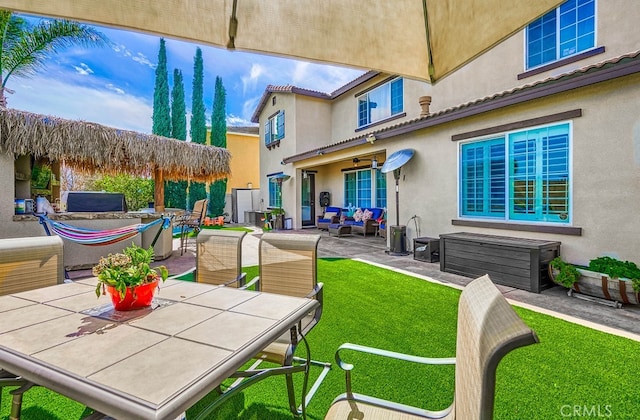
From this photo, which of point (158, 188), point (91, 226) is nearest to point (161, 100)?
point (158, 188)

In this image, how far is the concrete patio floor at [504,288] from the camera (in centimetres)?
366

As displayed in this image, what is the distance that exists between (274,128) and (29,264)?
14.5 metres

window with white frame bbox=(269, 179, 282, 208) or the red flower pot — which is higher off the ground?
window with white frame bbox=(269, 179, 282, 208)

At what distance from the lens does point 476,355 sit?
928 mm

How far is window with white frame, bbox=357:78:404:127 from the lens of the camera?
1080cm

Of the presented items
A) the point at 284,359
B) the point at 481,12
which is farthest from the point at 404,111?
the point at 284,359

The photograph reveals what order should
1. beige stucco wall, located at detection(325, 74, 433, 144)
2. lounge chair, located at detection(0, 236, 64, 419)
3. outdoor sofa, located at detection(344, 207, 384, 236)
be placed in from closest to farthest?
lounge chair, located at detection(0, 236, 64, 419) < beige stucco wall, located at detection(325, 74, 433, 144) < outdoor sofa, located at detection(344, 207, 384, 236)

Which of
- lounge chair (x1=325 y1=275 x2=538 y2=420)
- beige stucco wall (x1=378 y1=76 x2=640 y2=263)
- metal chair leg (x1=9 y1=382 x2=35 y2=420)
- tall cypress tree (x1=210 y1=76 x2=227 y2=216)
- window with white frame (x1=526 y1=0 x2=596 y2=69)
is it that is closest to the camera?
lounge chair (x1=325 y1=275 x2=538 y2=420)

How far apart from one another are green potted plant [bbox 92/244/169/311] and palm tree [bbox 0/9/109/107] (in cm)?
936

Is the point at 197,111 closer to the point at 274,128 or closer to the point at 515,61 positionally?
the point at 274,128

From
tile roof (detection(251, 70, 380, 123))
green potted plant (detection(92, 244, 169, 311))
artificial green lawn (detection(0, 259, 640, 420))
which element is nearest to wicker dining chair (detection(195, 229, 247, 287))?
artificial green lawn (detection(0, 259, 640, 420))

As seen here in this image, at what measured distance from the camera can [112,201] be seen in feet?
27.6

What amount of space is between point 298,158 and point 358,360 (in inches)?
433

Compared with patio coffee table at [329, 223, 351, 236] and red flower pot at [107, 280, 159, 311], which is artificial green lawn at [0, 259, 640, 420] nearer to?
red flower pot at [107, 280, 159, 311]
